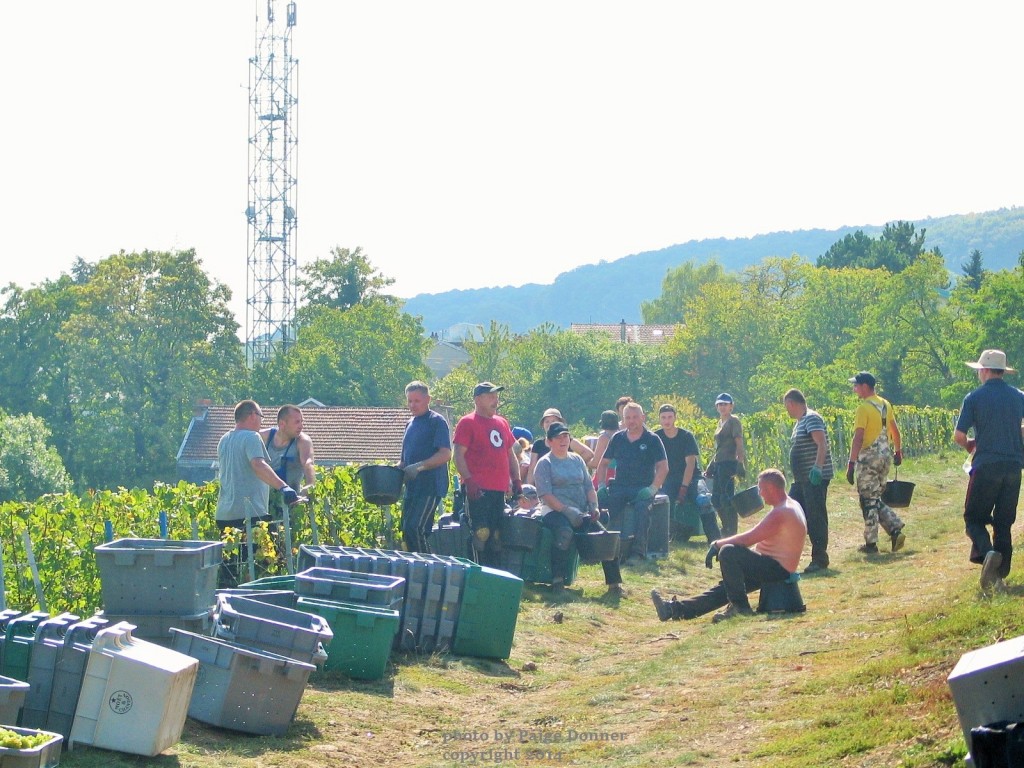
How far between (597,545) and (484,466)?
131 centimetres

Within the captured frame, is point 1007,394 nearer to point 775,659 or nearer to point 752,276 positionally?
point 775,659

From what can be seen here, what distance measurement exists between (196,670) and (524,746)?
1.80 m

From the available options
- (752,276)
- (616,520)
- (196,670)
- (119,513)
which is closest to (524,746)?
(196,670)

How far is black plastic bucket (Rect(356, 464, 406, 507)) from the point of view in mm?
11391

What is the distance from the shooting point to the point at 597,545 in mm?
12438

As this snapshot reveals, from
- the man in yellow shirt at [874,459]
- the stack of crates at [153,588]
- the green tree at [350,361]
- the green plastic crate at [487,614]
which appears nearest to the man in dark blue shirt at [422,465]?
the green plastic crate at [487,614]

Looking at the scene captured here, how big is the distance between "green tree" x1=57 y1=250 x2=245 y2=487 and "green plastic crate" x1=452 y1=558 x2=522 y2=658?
6846 centimetres

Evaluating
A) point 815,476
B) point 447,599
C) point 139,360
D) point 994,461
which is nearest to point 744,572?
point 994,461

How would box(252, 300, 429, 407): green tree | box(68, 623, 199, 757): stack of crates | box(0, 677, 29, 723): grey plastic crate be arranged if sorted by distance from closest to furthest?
box(0, 677, 29, 723): grey plastic crate < box(68, 623, 199, 757): stack of crates < box(252, 300, 429, 407): green tree

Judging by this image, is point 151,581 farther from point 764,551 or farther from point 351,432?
point 351,432

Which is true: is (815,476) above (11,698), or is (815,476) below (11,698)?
above

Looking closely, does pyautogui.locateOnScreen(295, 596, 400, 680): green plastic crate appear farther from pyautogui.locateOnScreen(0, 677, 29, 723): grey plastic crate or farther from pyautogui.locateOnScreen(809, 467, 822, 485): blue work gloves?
pyautogui.locateOnScreen(809, 467, 822, 485): blue work gloves

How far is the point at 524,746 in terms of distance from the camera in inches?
286

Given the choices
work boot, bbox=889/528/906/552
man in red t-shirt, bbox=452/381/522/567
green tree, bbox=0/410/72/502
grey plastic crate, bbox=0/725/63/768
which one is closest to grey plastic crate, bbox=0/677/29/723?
grey plastic crate, bbox=0/725/63/768
